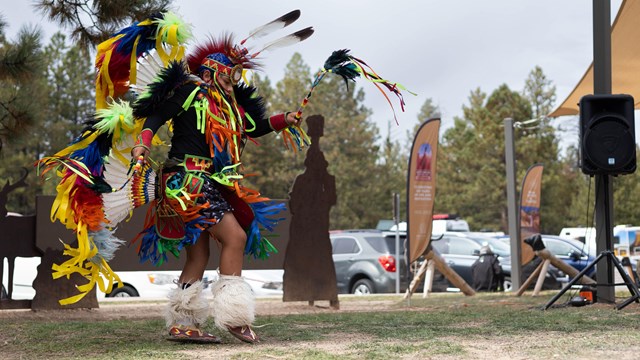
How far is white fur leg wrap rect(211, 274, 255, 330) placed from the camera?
5.41m

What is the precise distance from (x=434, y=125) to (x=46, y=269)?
613cm

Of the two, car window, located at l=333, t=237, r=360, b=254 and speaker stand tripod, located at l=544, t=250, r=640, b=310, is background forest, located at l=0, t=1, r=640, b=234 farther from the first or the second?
speaker stand tripod, located at l=544, t=250, r=640, b=310

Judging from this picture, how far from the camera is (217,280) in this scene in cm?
557

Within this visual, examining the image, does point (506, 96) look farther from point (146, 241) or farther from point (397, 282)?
point (146, 241)

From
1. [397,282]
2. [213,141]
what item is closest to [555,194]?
[397,282]

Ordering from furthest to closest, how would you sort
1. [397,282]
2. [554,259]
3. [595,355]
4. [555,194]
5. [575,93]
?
1. [555,194]
2. [397,282]
3. [575,93]
4. [554,259]
5. [595,355]

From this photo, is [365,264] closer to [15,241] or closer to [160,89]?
[15,241]

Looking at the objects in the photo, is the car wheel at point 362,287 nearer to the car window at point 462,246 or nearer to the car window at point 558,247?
the car window at point 462,246

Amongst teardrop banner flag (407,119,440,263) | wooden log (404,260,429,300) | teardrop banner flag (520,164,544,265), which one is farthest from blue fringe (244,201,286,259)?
teardrop banner flag (520,164,544,265)

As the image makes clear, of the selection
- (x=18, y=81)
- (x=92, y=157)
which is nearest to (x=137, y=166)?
(x=92, y=157)

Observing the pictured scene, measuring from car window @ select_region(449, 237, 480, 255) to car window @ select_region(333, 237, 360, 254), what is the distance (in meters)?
2.98

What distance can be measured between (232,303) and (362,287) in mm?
12154

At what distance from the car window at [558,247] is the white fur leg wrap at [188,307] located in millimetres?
15779

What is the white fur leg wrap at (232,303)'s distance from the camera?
17.7ft
